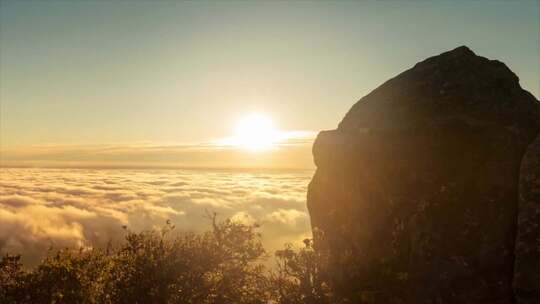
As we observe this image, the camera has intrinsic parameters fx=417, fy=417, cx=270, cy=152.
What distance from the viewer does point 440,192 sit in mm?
20500

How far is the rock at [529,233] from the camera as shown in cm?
1747

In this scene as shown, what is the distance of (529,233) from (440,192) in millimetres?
4055

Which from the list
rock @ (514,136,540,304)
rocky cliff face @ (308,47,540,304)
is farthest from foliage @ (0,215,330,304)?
rock @ (514,136,540,304)

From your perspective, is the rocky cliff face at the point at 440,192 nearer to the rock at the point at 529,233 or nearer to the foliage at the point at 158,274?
the rock at the point at 529,233

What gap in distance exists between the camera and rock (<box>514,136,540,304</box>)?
57.3ft

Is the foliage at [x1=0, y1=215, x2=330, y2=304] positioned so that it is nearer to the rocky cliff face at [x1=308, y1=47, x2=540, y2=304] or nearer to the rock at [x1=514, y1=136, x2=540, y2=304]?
the rocky cliff face at [x1=308, y1=47, x2=540, y2=304]

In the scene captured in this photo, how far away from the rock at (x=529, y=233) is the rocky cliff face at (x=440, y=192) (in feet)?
0.13

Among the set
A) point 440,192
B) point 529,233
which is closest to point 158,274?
point 440,192

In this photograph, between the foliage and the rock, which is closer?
the rock

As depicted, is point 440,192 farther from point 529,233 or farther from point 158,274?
point 158,274

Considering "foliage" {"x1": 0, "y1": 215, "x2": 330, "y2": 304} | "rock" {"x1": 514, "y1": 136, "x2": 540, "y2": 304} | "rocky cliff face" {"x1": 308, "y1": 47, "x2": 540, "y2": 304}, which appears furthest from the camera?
"foliage" {"x1": 0, "y1": 215, "x2": 330, "y2": 304}

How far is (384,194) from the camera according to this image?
888 inches

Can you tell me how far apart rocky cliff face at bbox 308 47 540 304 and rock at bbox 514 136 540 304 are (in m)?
0.04

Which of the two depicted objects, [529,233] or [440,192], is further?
[440,192]
